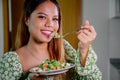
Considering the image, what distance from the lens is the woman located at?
62 centimetres

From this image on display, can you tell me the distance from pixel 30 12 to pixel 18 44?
96 mm

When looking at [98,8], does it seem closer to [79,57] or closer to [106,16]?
[106,16]

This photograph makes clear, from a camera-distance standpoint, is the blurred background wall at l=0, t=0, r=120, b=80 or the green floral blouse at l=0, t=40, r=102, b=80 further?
the blurred background wall at l=0, t=0, r=120, b=80

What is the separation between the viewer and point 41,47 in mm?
652

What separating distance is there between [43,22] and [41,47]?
75 millimetres

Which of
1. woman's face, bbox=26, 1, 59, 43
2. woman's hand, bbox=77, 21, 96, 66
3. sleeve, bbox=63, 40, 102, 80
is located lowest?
sleeve, bbox=63, 40, 102, 80

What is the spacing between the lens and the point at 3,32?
2.62m

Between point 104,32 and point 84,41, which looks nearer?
point 84,41

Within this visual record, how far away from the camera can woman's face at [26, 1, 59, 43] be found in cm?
62

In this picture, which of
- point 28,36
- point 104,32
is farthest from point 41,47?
point 104,32

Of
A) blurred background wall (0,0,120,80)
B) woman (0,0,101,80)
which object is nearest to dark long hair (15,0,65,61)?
woman (0,0,101,80)

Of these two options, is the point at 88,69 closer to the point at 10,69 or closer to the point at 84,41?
the point at 84,41

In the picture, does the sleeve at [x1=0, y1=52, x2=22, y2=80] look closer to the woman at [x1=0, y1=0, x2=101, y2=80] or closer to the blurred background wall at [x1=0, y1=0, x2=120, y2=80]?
the woman at [x1=0, y1=0, x2=101, y2=80]

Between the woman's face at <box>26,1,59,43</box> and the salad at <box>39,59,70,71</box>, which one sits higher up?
the woman's face at <box>26,1,59,43</box>
